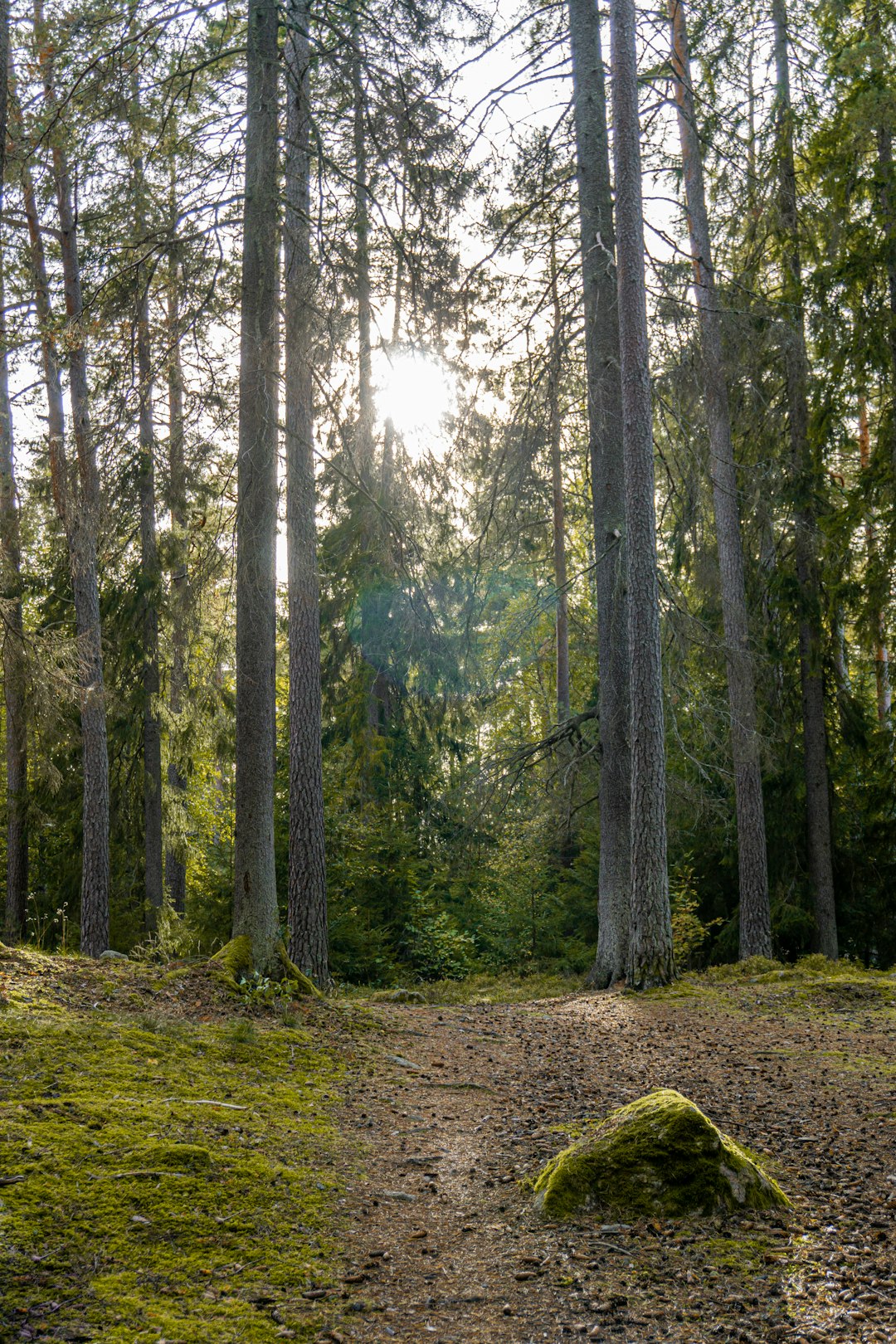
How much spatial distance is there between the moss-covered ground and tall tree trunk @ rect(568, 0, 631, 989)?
5510mm

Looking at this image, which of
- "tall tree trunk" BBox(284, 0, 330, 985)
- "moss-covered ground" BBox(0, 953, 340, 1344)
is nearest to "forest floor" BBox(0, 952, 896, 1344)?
"moss-covered ground" BBox(0, 953, 340, 1344)

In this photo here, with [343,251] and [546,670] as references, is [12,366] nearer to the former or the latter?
[343,251]

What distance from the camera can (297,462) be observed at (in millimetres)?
9773

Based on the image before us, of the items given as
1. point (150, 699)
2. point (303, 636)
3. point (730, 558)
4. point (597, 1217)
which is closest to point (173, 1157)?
point (597, 1217)

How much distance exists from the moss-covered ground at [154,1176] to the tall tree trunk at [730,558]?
8.16 m

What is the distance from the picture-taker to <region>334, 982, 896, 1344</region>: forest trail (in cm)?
318

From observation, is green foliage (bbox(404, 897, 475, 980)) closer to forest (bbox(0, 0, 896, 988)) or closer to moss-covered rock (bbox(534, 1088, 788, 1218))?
forest (bbox(0, 0, 896, 988))

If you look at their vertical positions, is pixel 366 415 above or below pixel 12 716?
above

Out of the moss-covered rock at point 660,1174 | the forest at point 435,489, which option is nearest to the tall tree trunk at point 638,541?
the forest at point 435,489

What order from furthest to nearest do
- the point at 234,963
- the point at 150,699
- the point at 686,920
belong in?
the point at 150,699 → the point at 686,920 → the point at 234,963

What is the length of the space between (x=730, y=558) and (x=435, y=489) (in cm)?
433

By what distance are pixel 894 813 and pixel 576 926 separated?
219 inches

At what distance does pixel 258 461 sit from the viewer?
8109mm

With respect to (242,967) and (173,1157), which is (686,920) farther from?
(173,1157)
